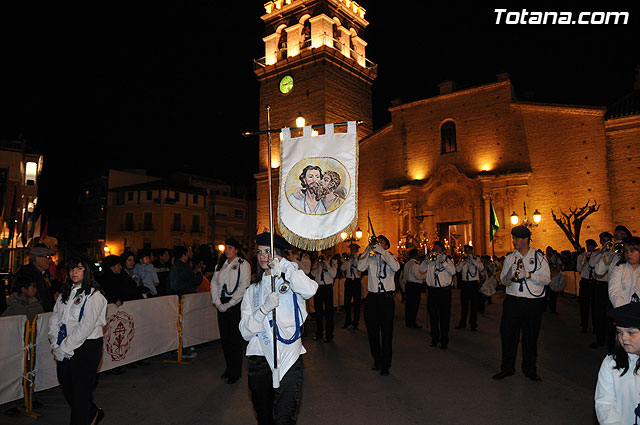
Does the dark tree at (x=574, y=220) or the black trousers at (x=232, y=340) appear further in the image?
the dark tree at (x=574, y=220)

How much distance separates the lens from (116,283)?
24.2 feet

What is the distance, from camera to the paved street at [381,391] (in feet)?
16.9

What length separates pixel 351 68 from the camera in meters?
30.6

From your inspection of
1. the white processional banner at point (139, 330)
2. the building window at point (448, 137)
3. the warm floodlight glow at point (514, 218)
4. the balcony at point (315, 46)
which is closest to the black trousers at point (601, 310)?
the white processional banner at point (139, 330)

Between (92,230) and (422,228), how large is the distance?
40.6 meters

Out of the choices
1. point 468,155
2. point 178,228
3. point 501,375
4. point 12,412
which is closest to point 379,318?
point 501,375

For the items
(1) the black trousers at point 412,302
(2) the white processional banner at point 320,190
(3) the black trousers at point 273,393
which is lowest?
(1) the black trousers at point 412,302

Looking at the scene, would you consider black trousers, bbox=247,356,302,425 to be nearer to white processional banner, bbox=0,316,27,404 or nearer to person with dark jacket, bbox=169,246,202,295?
white processional banner, bbox=0,316,27,404

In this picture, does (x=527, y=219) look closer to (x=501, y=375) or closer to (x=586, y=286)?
(x=586, y=286)

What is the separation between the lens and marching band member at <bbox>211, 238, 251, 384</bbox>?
260 inches

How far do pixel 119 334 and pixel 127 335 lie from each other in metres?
0.18

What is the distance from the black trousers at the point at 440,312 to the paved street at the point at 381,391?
30cm

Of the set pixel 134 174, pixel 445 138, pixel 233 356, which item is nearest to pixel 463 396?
pixel 233 356

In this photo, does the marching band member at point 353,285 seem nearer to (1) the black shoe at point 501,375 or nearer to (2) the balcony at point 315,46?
(1) the black shoe at point 501,375
